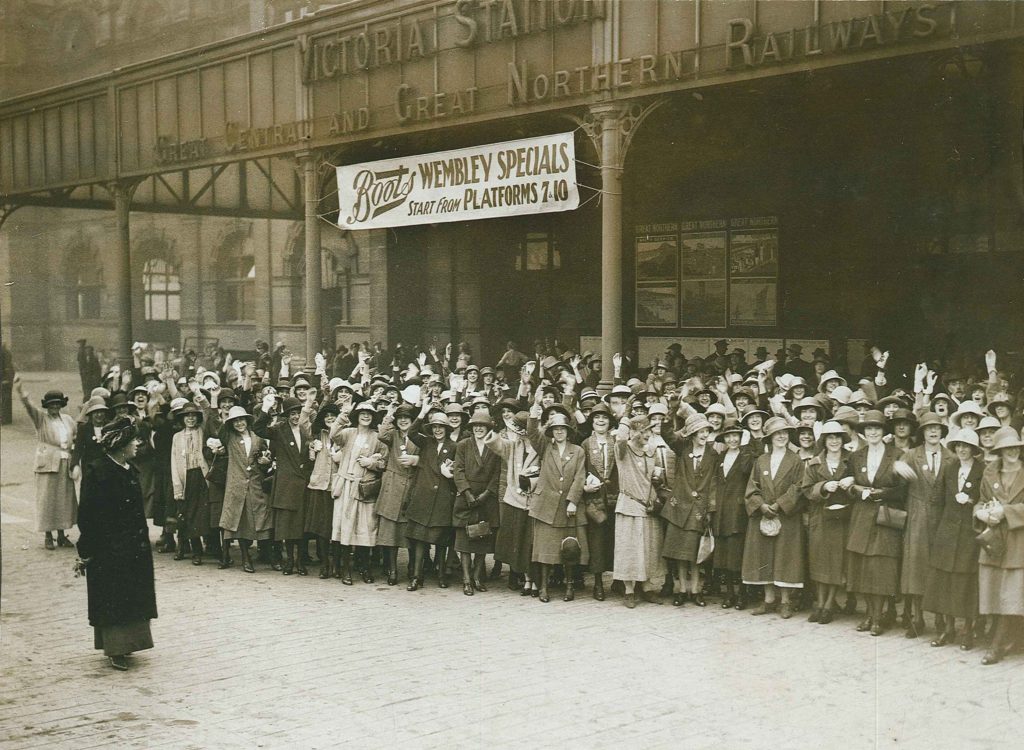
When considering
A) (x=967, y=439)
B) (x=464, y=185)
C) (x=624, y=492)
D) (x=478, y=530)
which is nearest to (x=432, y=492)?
(x=478, y=530)

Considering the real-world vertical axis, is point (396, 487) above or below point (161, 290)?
below

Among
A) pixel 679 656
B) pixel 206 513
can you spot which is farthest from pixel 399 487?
pixel 679 656

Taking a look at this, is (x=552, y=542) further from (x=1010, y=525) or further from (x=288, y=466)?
(x=1010, y=525)

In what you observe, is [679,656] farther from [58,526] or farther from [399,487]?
[58,526]

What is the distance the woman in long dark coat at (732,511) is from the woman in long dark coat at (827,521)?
24.8 inches

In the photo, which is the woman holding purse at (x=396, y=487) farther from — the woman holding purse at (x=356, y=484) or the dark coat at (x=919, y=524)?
the dark coat at (x=919, y=524)

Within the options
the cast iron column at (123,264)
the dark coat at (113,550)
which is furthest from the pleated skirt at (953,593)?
the cast iron column at (123,264)

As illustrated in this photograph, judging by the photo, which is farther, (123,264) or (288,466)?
(123,264)

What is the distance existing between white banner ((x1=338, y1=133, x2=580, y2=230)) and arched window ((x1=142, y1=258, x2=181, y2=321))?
53.4ft

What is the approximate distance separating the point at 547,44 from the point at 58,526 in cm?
930

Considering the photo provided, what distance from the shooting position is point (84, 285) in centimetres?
3161

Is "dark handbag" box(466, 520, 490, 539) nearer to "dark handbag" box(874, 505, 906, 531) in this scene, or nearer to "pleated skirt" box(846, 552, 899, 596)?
"pleated skirt" box(846, 552, 899, 596)

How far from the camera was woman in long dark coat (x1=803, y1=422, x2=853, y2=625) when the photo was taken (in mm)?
7941

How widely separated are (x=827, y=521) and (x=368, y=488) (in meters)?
4.49
